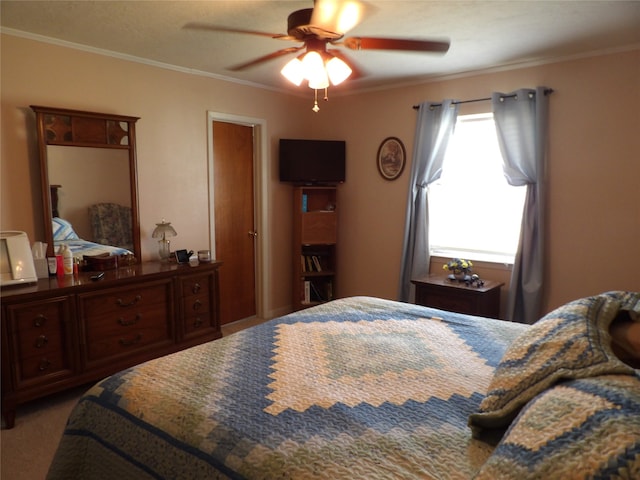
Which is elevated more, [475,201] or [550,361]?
[475,201]

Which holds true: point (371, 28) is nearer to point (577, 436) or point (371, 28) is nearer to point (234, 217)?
point (234, 217)

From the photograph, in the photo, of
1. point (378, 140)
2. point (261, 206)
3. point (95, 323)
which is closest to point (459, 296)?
point (378, 140)

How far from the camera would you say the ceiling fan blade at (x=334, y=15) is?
1.90m

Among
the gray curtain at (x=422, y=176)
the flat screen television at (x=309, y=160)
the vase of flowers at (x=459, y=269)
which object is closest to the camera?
the vase of flowers at (x=459, y=269)

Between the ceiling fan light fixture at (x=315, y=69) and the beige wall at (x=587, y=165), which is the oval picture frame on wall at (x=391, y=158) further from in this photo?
the ceiling fan light fixture at (x=315, y=69)

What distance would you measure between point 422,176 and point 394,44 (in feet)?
6.62

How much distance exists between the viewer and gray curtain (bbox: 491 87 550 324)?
3.51 meters

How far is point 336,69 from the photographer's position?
2.36 metres

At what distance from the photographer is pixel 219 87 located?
13.4ft

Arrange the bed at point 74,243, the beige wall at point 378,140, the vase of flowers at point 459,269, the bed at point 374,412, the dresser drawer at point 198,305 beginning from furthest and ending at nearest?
the vase of flowers at point 459,269
the dresser drawer at point 198,305
the bed at point 74,243
the beige wall at point 378,140
the bed at point 374,412

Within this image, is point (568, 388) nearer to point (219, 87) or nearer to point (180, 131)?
point (180, 131)

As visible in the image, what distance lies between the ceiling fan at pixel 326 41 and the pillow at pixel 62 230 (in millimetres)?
1913

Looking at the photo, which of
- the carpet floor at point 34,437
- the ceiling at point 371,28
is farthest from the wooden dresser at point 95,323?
the ceiling at point 371,28

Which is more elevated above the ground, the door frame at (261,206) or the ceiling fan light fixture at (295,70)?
the ceiling fan light fixture at (295,70)
